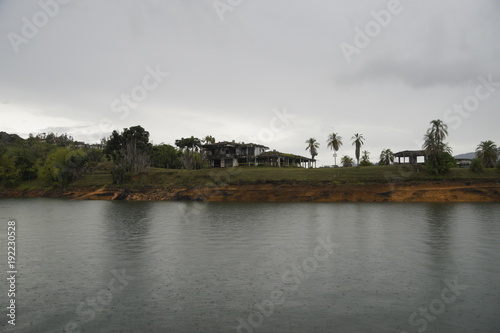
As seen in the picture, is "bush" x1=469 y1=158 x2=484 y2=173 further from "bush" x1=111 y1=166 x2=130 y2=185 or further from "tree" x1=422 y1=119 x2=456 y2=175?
"bush" x1=111 y1=166 x2=130 y2=185

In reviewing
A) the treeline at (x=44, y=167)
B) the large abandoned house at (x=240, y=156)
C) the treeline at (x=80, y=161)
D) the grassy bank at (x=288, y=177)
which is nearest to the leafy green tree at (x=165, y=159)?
the treeline at (x=80, y=161)

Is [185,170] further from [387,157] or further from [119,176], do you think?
[387,157]

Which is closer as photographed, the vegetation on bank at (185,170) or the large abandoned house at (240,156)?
the vegetation on bank at (185,170)

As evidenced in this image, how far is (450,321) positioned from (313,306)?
17.5ft

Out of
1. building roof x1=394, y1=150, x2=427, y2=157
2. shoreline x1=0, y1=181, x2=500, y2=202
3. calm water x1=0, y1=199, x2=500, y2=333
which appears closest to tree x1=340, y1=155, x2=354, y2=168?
building roof x1=394, y1=150, x2=427, y2=157

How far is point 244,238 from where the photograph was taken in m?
30.9

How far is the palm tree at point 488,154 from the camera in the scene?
91.8 meters

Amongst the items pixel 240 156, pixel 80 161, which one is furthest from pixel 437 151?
pixel 80 161

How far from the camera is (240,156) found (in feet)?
388

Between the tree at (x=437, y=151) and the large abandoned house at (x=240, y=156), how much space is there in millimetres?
45943

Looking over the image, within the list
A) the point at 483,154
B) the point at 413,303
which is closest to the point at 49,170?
the point at 413,303

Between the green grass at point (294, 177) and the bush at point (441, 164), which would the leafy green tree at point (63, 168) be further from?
the bush at point (441, 164)

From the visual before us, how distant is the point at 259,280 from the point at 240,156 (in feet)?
328

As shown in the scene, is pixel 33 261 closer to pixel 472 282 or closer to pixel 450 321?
pixel 450 321
